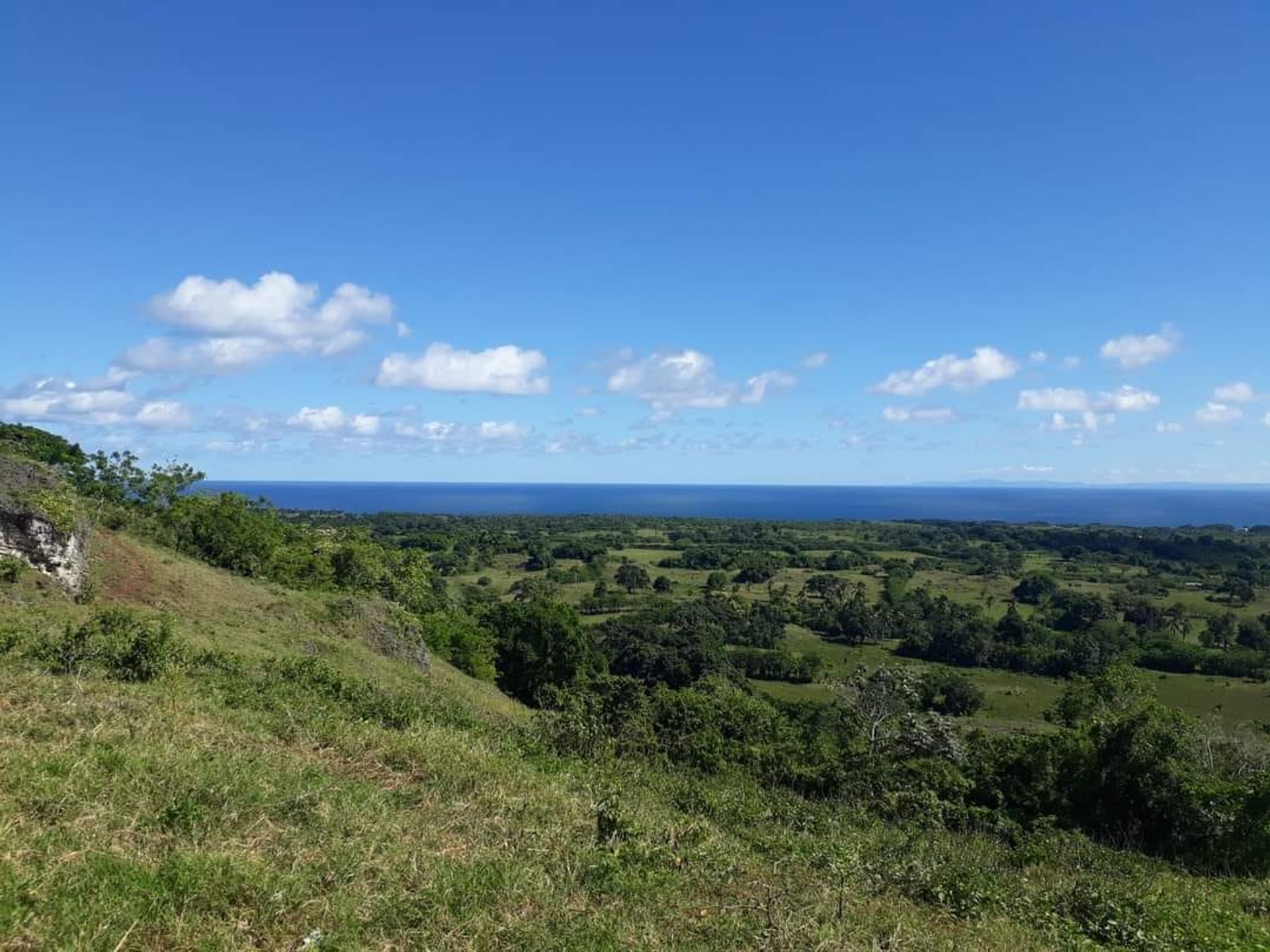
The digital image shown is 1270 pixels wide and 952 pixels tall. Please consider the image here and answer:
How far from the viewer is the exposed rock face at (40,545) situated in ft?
67.6

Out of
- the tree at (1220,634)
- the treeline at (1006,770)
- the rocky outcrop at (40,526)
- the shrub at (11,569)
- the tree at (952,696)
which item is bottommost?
the tree at (952,696)

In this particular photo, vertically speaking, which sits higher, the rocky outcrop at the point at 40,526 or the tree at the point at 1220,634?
the rocky outcrop at the point at 40,526

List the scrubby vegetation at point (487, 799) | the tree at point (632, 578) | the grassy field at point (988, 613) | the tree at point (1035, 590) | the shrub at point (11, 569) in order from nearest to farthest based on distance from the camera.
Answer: the scrubby vegetation at point (487, 799) < the shrub at point (11, 569) < the grassy field at point (988, 613) < the tree at point (1035, 590) < the tree at point (632, 578)

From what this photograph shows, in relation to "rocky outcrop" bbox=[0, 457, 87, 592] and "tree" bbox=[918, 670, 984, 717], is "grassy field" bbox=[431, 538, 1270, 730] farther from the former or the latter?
"rocky outcrop" bbox=[0, 457, 87, 592]

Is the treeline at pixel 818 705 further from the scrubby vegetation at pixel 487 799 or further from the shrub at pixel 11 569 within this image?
the shrub at pixel 11 569

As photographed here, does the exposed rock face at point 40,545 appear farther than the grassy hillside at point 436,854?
Yes

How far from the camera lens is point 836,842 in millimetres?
9992

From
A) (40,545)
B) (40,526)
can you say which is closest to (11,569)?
(40,545)

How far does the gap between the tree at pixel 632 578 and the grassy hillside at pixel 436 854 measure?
104971mm

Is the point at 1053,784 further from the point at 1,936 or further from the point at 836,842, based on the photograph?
the point at 1,936

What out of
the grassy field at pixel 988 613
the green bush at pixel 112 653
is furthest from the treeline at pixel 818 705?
the grassy field at pixel 988 613

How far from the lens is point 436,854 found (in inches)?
287

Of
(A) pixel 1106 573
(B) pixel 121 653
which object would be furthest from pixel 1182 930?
(A) pixel 1106 573

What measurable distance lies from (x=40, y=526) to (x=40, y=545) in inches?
22.2
